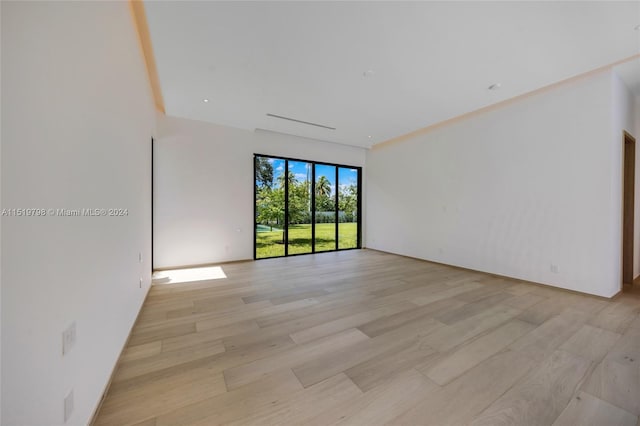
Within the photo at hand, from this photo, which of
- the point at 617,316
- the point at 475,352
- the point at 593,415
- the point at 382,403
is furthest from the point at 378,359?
the point at 617,316

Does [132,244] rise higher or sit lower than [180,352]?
higher

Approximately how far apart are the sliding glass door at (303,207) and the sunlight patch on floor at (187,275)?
4.15ft

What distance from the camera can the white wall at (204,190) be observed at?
4.66 meters

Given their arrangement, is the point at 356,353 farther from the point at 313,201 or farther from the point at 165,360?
the point at 313,201

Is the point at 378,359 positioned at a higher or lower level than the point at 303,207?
lower

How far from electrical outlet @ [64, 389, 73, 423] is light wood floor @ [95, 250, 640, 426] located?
287 millimetres

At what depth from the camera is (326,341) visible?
7.27 ft

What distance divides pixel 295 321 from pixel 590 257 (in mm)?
4118

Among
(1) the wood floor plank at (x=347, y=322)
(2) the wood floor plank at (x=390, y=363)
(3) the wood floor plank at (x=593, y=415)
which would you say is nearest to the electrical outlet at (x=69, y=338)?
(1) the wood floor plank at (x=347, y=322)

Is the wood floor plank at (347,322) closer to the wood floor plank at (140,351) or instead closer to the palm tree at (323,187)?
the wood floor plank at (140,351)

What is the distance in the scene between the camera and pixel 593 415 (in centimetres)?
144

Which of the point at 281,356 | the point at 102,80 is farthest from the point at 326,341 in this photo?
the point at 102,80

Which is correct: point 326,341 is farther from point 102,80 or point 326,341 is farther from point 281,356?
point 102,80

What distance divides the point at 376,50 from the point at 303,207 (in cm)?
408
